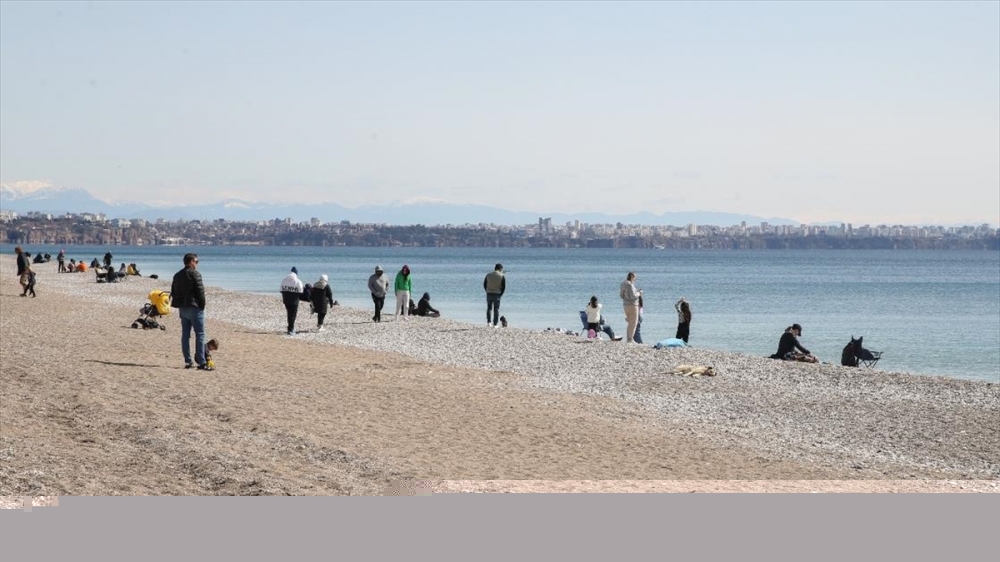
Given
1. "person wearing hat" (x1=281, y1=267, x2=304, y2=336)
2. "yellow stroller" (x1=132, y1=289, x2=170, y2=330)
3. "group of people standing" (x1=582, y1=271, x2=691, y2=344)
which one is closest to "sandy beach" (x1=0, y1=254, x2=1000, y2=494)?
"person wearing hat" (x1=281, y1=267, x2=304, y2=336)

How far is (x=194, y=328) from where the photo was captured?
55.4 feet

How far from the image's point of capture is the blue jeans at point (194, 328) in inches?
663

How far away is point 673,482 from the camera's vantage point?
9180 millimetres

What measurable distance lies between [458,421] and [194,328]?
5.28 metres

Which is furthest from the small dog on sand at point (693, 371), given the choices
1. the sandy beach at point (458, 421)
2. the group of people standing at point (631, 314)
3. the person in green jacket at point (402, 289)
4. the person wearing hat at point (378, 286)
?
the person in green jacket at point (402, 289)

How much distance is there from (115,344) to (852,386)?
39.8ft

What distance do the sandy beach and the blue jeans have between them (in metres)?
0.45

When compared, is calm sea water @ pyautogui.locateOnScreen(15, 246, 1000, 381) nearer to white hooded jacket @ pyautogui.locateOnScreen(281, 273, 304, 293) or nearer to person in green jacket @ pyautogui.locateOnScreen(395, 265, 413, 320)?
person in green jacket @ pyautogui.locateOnScreen(395, 265, 413, 320)

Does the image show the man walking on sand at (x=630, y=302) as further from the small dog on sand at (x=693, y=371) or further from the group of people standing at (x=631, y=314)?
the small dog on sand at (x=693, y=371)

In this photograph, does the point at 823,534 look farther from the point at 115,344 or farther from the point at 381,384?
the point at 115,344

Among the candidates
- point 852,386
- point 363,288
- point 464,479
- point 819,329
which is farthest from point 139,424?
point 363,288

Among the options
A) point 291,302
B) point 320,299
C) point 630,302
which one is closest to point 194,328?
point 291,302

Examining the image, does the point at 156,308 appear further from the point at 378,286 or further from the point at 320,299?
the point at 378,286

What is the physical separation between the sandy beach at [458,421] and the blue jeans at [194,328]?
0.45m
